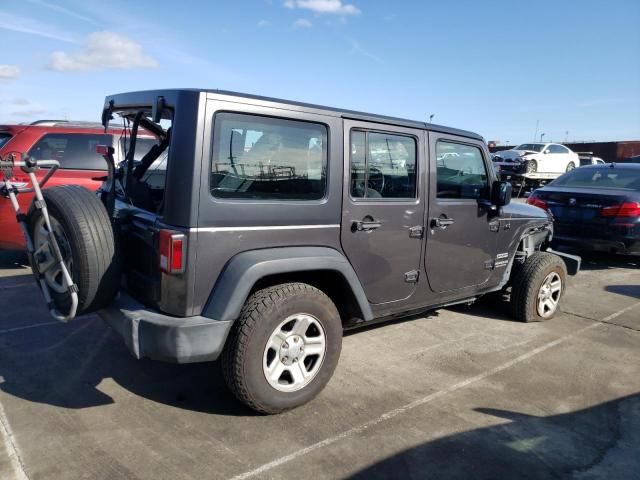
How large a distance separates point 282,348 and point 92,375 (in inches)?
59.4

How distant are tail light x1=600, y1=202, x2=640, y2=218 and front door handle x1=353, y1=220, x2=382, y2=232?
5.20 metres

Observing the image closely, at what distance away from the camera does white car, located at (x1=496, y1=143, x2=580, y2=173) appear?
1889cm

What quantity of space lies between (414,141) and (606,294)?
166 inches

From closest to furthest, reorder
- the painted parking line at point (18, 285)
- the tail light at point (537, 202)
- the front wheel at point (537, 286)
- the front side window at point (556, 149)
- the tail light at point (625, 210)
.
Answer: the front wheel at point (537, 286), the painted parking line at point (18, 285), the tail light at point (625, 210), the tail light at point (537, 202), the front side window at point (556, 149)

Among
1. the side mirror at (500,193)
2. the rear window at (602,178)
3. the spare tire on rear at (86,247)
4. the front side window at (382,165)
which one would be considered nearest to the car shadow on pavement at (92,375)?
the spare tire on rear at (86,247)

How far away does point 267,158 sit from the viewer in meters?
3.07

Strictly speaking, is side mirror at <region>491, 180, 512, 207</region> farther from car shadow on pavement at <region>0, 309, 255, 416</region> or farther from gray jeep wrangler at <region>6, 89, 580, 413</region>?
car shadow on pavement at <region>0, 309, 255, 416</region>

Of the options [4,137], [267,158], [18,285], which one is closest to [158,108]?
[267,158]

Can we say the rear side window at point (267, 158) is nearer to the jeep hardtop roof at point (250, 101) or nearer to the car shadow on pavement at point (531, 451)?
the jeep hardtop roof at point (250, 101)

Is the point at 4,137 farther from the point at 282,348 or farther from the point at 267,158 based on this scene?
the point at 282,348

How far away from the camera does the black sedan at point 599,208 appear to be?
7.12 metres

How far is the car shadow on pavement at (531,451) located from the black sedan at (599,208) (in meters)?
4.53

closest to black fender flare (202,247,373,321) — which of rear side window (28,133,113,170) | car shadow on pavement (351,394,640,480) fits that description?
car shadow on pavement (351,394,640,480)

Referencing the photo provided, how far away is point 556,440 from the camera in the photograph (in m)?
3.03
